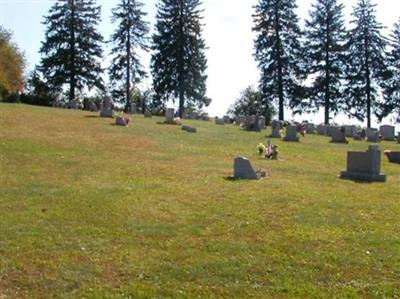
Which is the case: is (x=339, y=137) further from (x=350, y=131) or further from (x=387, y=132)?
(x=387, y=132)

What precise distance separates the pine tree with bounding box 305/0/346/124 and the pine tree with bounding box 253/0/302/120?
139 centimetres

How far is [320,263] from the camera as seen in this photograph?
847 centimetres

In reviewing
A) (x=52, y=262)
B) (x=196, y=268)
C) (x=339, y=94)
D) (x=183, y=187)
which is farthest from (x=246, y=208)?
(x=339, y=94)

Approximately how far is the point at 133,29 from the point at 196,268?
185 feet

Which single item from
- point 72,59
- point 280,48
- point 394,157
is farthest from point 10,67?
point 394,157

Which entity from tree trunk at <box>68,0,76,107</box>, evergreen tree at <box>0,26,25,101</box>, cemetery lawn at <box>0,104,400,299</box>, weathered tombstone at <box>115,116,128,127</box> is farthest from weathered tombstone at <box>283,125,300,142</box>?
tree trunk at <box>68,0,76,107</box>

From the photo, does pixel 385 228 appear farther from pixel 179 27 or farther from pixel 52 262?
pixel 179 27

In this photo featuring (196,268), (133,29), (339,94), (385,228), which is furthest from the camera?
(133,29)

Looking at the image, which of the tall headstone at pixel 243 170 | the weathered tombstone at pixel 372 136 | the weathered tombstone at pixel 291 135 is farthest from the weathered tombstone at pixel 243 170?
the weathered tombstone at pixel 372 136

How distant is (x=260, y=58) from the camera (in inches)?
2323

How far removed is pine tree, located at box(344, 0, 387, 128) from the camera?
57.2 meters

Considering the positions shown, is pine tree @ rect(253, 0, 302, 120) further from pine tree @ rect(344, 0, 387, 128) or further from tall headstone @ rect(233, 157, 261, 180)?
tall headstone @ rect(233, 157, 261, 180)

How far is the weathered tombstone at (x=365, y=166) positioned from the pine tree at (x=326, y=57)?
136 feet

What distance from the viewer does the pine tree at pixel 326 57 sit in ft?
189
